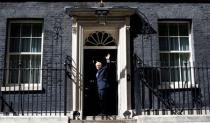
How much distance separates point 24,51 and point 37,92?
63.2 inches

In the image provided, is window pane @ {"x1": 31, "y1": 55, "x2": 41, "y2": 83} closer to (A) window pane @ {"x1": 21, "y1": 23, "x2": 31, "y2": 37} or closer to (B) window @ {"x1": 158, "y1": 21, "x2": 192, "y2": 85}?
(A) window pane @ {"x1": 21, "y1": 23, "x2": 31, "y2": 37}

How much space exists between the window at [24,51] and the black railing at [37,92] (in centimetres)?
8

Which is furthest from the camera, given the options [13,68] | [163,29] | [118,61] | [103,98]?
[163,29]

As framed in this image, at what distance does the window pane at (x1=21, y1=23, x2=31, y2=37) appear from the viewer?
15.4 meters

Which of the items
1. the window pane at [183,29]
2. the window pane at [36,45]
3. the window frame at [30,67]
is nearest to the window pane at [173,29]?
the window pane at [183,29]

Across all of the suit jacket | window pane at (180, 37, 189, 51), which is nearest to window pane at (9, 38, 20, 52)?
the suit jacket

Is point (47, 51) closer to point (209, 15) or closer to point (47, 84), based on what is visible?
point (47, 84)

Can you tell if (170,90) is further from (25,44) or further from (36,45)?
(25,44)

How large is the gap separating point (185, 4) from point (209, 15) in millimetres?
928

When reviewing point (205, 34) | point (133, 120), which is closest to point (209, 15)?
point (205, 34)

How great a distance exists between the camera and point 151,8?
15469 mm

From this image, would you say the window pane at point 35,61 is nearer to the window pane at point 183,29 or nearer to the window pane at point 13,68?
the window pane at point 13,68

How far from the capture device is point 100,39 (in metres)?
15.4

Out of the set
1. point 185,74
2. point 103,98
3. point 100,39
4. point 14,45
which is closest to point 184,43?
point 185,74
